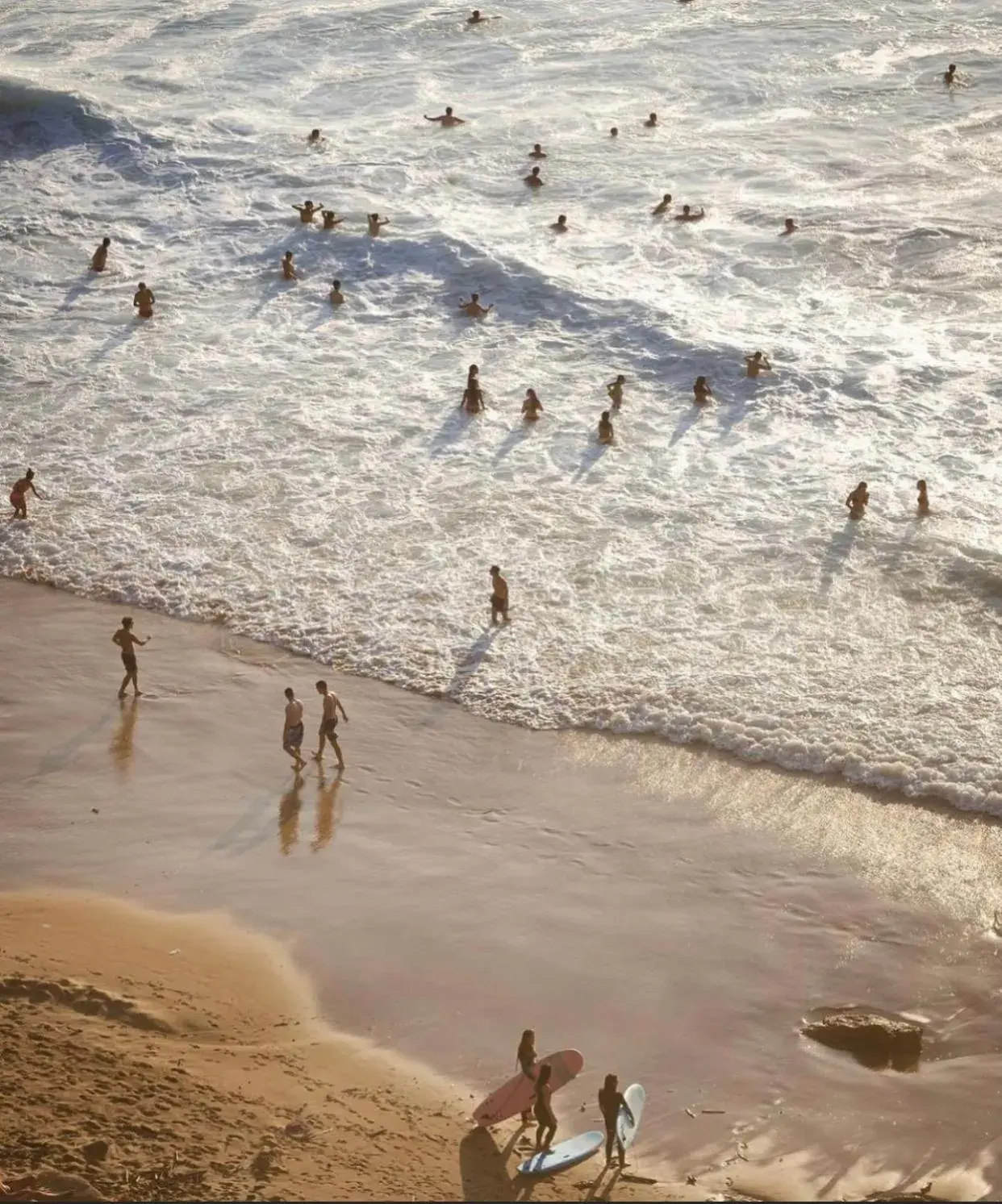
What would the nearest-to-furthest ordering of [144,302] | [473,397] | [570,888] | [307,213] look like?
[570,888] → [473,397] → [144,302] → [307,213]

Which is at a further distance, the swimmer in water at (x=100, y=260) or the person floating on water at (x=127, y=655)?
the swimmer in water at (x=100, y=260)

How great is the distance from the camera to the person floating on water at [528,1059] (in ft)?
36.0

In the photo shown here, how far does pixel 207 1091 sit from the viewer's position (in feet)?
35.7

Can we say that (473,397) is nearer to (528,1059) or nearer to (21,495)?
(21,495)

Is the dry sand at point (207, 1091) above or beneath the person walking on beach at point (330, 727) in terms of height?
beneath

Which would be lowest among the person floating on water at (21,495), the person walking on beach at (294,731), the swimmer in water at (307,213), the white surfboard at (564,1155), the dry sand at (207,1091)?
the dry sand at (207,1091)

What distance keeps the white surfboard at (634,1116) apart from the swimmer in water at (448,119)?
27.1 meters

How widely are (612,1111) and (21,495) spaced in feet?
45.4

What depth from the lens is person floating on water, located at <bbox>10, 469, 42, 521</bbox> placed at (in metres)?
21.0

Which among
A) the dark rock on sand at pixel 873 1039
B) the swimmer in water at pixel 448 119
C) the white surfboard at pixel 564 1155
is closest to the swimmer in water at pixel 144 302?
the swimmer in water at pixel 448 119

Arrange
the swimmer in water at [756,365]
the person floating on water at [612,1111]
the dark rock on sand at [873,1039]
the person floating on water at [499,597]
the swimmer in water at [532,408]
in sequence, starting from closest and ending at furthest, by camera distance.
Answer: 1. the person floating on water at [612,1111]
2. the dark rock on sand at [873,1039]
3. the person floating on water at [499,597]
4. the swimmer in water at [532,408]
5. the swimmer in water at [756,365]

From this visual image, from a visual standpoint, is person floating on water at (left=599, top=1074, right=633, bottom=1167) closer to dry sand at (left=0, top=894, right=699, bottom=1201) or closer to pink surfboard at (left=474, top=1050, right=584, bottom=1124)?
dry sand at (left=0, top=894, right=699, bottom=1201)

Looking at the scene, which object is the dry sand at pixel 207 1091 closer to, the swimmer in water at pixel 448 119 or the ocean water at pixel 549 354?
the ocean water at pixel 549 354

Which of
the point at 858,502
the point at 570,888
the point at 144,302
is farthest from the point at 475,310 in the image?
the point at 570,888
